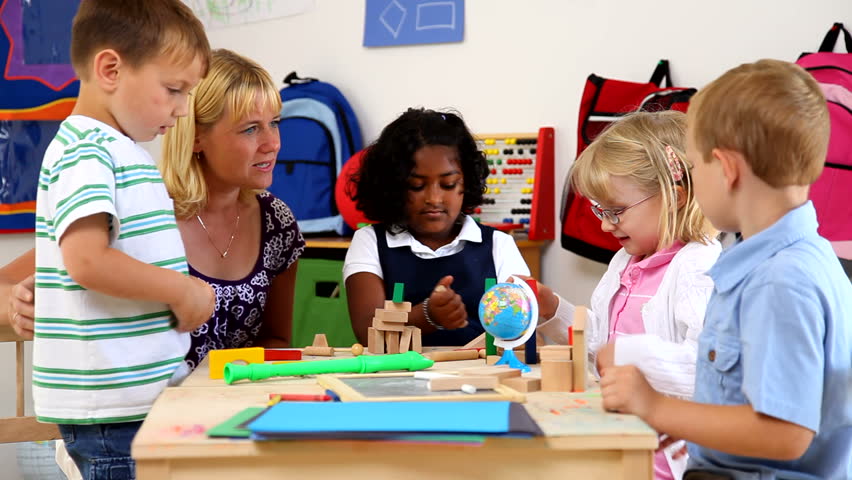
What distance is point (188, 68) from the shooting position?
54.7 inches

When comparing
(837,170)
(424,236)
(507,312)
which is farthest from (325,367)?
(837,170)

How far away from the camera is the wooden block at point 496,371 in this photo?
126 centimetres

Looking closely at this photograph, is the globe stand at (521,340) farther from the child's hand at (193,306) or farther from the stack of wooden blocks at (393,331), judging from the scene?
the child's hand at (193,306)

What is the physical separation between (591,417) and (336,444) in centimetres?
30

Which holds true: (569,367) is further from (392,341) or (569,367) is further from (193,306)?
(193,306)

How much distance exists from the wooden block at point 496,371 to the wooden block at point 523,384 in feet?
0.06

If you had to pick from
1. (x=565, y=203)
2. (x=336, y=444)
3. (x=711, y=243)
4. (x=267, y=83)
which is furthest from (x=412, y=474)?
(x=565, y=203)

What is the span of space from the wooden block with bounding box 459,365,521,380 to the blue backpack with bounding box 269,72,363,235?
188 centimetres

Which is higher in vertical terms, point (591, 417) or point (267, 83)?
point (267, 83)

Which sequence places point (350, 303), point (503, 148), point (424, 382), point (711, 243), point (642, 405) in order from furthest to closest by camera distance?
1. point (503, 148)
2. point (350, 303)
3. point (711, 243)
4. point (424, 382)
5. point (642, 405)

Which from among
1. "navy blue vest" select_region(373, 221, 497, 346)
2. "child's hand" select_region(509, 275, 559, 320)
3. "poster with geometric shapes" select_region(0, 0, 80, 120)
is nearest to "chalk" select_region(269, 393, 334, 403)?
"child's hand" select_region(509, 275, 559, 320)

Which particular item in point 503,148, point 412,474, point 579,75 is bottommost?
point 412,474

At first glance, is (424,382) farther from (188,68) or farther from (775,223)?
(188,68)

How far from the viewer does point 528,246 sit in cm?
305
